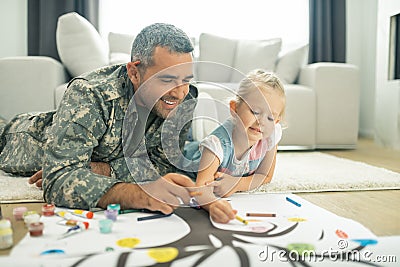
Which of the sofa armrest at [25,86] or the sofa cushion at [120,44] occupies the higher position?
the sofa cushion at [120,44]

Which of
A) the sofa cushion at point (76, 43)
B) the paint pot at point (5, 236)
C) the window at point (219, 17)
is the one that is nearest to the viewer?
the paint pot at point (5, 236)

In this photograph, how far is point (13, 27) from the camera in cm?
367

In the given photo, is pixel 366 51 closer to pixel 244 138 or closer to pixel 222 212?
pixel 244 138

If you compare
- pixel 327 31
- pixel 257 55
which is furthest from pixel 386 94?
pixel 327 31

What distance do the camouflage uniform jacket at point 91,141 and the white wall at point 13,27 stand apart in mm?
2581

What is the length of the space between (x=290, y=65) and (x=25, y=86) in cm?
171

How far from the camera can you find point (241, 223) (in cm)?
107

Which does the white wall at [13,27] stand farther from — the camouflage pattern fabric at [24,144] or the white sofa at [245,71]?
the camouflage pattern fabric at [24,144]

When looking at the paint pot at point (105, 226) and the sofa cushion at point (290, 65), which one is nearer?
the paint pot at point (105, 226)

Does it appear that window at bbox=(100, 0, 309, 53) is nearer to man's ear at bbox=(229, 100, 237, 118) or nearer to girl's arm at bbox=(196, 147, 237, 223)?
man's ear at bbox=(229, 100, 237, 118)

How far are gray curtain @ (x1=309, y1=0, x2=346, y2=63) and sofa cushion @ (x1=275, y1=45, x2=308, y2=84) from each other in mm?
861

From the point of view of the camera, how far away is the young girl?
1308 millimetres

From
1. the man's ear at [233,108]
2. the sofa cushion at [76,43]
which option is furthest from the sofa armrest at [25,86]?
the man's ear at [233,108]

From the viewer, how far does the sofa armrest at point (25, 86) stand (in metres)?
2.59
